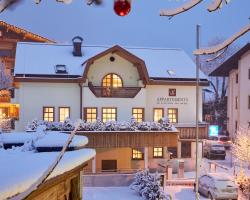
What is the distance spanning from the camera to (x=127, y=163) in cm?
3198

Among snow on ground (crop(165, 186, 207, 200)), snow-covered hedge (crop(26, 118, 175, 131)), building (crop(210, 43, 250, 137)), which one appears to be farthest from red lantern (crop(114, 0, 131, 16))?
building (crop(210, 43, 250, 137))

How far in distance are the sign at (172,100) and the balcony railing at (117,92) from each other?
2.18m

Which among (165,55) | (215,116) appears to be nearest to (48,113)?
(165,55)

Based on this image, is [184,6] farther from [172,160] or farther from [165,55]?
[165,55]

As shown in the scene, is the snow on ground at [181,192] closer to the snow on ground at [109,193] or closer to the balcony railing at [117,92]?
the snow on ground at [109,193]

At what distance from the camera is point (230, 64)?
46.4m

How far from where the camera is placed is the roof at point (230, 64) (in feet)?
139

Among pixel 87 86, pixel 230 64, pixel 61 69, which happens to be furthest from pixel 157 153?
pixel 230 64

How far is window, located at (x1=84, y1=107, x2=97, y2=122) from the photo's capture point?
3196 centimetres

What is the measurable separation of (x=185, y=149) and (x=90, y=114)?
7267mm

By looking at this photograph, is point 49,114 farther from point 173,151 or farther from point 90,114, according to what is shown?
point 173,151

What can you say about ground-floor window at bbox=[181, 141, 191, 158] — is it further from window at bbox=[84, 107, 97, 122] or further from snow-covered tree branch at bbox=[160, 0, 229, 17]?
snow-covered tree branch at bbox=[160, 0, 229, 17]

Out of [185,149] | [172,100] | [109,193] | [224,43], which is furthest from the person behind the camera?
[172,100]

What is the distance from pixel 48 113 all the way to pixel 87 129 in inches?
172
